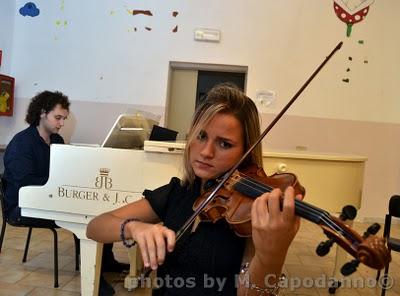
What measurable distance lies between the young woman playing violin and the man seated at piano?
1140 mm

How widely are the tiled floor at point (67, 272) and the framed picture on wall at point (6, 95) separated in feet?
4.88

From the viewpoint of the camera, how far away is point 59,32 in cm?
396

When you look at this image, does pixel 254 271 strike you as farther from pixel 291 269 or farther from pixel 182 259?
pixel 291 269

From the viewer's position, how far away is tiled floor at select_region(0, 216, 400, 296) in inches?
Answer: 80.1

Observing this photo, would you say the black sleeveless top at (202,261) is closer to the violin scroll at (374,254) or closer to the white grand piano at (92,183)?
the violin scroll at (374,254)

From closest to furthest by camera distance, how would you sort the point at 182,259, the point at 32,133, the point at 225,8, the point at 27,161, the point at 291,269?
the point at 182,259
the point at 27,161
the point at 32,133
the point at 291,269
the point at 225,8

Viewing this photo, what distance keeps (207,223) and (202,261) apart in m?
0.10

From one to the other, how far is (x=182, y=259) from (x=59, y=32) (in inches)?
149

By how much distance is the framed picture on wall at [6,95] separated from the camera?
151 inches

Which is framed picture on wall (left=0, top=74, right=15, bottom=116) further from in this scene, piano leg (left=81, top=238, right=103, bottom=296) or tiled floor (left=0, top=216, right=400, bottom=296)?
piano leg (left=81, top=238, right=103, bottom=296)

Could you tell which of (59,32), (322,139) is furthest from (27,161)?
(322,139)

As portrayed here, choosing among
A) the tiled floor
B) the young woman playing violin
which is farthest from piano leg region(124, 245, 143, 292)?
the young woman playing violin

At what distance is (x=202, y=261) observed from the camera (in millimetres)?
867

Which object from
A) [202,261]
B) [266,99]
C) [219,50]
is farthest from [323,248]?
[219,50]
